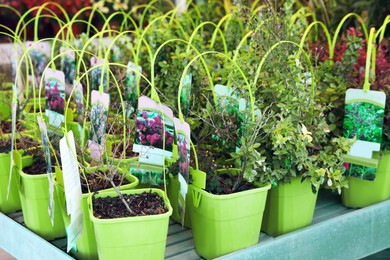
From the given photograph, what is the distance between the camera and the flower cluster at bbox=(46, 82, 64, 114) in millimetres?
2146

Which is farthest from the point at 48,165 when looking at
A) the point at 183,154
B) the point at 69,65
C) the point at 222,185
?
the point at 69,65

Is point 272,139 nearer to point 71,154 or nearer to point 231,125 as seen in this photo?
point 231,125

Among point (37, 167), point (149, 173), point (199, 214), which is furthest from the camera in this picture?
point (37, 167)

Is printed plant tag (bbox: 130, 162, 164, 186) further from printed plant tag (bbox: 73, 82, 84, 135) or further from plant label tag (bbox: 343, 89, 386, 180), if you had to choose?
plant label tag (bbox: 343, 89, 386, 180)

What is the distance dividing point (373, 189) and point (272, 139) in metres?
0.53

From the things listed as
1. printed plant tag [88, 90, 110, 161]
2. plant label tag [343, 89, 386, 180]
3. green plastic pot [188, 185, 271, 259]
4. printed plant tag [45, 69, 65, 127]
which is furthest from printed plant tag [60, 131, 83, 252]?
plant label tag [343, 89, 386, 180]

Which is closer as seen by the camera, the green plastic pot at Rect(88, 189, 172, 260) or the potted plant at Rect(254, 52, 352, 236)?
the green plastic pot at Rect(88, 189, 172, 260)

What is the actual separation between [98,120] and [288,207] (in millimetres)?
667

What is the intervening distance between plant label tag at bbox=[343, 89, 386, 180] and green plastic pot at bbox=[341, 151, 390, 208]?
0.06m

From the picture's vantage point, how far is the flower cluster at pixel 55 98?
7.04 feet

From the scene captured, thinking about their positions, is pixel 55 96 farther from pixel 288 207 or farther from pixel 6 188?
pixel 288 207

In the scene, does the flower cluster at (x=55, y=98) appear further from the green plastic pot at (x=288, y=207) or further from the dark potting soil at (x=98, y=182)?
the green plastic pot at (x=288, y=207)

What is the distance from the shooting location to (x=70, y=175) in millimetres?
1552

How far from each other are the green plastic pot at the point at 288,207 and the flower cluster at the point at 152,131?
38 cm
